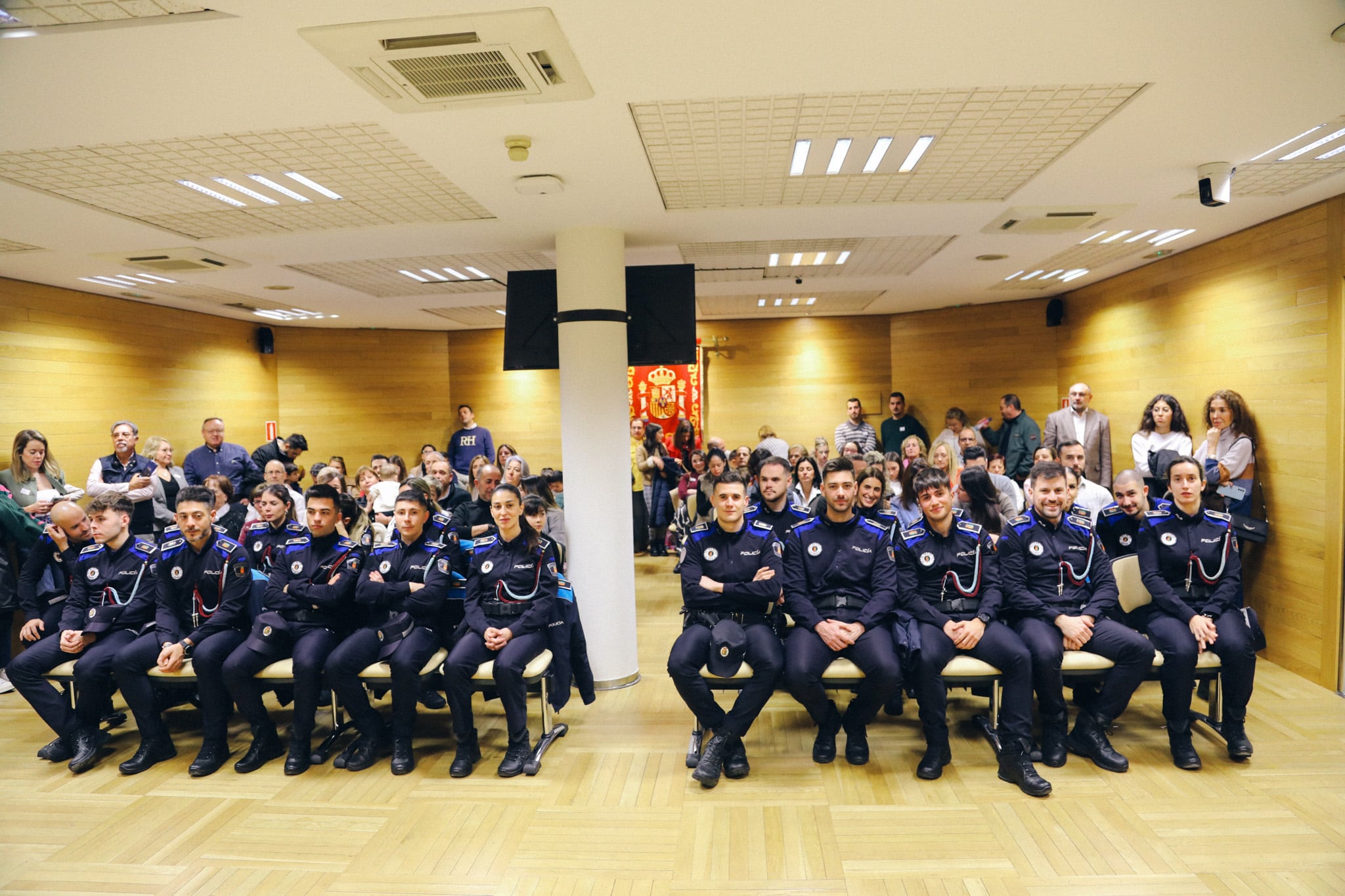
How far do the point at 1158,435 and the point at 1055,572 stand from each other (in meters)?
2.81

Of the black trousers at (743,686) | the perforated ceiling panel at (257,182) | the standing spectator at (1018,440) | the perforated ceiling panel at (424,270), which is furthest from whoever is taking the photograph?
the standing spectator at (1018,440)

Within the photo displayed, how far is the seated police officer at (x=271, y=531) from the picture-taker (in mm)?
4297

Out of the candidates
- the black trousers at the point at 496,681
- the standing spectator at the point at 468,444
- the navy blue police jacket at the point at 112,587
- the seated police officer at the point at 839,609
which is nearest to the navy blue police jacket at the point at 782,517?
the seated police officer at the point at 839,609

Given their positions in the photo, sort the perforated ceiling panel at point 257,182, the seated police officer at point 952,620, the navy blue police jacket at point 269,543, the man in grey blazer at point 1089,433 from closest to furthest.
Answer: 1. the perforated ceiling panel at point 257,182
2. the seated police officer at point 952,620
3. the navy blue police jacket at point 269,543
4. the man in grey blazer at point 1089,433

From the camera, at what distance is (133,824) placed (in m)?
3.39

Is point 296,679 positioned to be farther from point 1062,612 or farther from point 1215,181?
point 1215,181

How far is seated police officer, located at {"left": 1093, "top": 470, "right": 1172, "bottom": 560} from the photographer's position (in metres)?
4.30

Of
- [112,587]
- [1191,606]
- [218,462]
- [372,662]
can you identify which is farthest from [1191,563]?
[218,462]

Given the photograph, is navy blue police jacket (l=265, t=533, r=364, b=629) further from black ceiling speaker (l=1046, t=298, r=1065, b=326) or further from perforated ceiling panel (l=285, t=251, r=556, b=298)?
black ceiling speaker (l=1046, t=298, r=1065, b=326)

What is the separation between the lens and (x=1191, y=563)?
400 centimetres

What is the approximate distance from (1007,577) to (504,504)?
2795 mm

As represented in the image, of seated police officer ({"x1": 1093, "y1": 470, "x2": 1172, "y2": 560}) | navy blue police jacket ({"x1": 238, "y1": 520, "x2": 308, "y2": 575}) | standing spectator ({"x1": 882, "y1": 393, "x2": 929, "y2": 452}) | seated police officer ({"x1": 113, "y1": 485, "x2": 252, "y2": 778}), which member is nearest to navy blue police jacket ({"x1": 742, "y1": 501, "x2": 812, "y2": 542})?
seated police officer ({"x1": 1093, "y1": 470, "x2": 1172, "y2": 560})

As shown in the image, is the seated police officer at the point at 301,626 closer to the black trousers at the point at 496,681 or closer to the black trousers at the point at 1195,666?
the black trousers at the point at 496,681

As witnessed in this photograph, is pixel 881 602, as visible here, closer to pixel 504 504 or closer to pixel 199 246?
pixel 504 504
